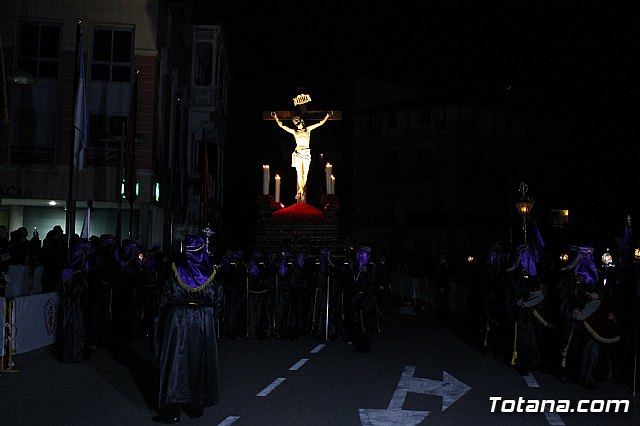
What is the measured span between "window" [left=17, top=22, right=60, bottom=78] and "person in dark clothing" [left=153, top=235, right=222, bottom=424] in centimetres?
2398

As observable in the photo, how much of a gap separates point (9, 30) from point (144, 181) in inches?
305

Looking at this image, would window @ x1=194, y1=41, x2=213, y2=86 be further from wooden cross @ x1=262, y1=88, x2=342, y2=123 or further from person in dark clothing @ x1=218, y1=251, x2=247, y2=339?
person in dark clothing @ x1=218, y1=251, x2=247, y2=339

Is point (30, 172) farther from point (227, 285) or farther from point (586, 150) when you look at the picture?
point (586, 150)

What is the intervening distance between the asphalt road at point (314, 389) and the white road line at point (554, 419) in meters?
0.05

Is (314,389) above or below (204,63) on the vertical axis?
below

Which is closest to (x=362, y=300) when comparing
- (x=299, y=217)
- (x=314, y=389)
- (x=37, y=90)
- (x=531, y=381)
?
(x=531, y=381)

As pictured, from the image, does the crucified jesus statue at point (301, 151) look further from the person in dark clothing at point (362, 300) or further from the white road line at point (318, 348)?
the person in dark clothing at point (362, 300)

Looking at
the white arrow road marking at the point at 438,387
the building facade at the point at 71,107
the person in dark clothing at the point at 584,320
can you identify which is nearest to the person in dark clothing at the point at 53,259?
the white arrow road marking at the point at 438,387

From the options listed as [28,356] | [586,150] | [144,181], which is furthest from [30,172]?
[586,150]

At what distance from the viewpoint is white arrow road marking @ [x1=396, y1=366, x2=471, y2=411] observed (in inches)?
376

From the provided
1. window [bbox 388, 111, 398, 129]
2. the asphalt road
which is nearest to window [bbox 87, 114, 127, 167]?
the asphalt road

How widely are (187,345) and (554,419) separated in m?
4.07

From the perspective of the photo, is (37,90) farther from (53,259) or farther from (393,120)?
(393,120)

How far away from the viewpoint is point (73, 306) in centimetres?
1264
